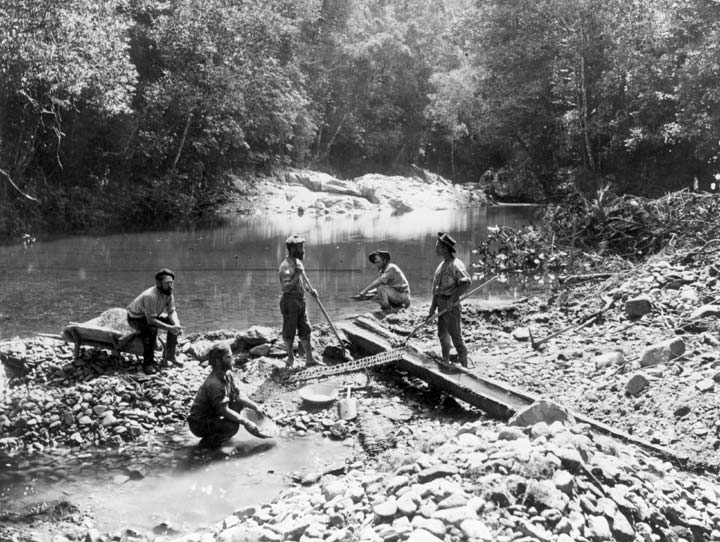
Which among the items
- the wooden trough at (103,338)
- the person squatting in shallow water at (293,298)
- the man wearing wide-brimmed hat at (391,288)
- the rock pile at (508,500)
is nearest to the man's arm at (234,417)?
the rock pile at (508,500)

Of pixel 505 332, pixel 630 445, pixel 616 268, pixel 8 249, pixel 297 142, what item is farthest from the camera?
pixel 297 142

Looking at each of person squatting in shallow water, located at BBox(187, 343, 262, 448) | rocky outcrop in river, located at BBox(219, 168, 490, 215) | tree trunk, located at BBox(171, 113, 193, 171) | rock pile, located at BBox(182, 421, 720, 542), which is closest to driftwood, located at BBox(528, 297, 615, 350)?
rock pile, located at BBox(182, 421, 720, 542)

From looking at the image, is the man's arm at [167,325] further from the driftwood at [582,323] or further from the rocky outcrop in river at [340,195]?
the rocky outcrop in river at [340,195]

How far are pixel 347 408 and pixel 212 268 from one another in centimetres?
1288

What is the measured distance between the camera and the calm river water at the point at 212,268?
49.3ft

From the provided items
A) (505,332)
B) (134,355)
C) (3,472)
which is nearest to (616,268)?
(505,332)

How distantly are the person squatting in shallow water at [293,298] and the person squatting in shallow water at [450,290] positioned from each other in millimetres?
2009

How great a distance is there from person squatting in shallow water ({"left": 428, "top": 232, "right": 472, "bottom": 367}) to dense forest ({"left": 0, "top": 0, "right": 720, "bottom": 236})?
1401 cm

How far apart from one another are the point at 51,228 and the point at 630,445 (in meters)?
26.6

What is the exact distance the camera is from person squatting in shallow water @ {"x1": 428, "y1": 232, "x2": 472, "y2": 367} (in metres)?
9.67

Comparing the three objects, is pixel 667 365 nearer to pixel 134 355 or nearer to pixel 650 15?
pixel 134 355

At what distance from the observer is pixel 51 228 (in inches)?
1128

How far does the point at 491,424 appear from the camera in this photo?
8.01 metres

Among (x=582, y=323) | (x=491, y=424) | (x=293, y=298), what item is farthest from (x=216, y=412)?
(x=582, y=323)
